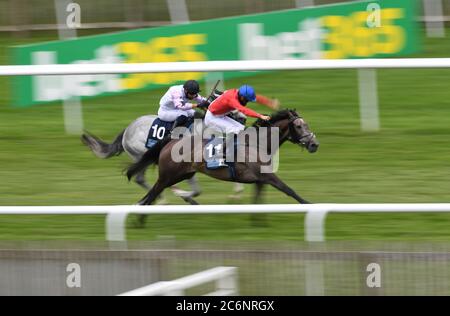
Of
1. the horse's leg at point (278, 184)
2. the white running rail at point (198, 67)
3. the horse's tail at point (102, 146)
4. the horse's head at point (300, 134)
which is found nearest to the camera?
the white running rail at point (198, 67)

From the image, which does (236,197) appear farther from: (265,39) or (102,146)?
(265,39)

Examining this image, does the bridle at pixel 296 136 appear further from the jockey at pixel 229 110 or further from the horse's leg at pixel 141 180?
the horse's leg at pixel 141 180

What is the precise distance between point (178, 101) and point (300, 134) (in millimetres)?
1009

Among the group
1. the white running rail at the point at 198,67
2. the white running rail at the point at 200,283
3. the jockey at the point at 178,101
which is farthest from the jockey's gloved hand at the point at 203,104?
the white running rail at the point at 200,283

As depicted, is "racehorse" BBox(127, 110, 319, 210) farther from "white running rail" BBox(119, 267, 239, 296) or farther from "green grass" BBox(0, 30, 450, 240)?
"white running rail" BBox(119, 267, 239, 296)

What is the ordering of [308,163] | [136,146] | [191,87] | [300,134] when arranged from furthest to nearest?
[136,146] < [191,87] < [300,134] < [308,163]

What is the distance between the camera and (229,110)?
829 cm

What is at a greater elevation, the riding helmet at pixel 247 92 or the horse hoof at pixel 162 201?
the riding helmet at pixel 247 92

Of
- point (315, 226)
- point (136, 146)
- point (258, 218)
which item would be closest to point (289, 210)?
point (315, 226)

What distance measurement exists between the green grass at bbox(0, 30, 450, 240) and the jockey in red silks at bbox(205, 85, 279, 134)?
0.27 ft

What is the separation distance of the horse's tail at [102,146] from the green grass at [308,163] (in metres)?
0.06

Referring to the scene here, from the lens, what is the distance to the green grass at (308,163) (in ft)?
25.0

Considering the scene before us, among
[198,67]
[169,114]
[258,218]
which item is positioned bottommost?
[258,218]
